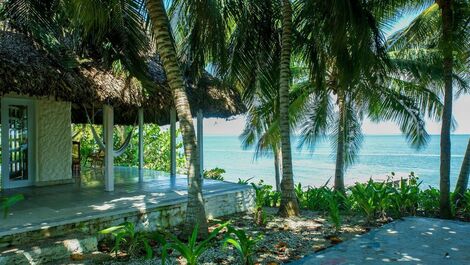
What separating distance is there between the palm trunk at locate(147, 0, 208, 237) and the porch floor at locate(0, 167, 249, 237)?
3.78 feet

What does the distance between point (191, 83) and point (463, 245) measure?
5823mm

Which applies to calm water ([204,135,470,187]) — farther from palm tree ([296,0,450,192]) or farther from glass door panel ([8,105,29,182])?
glass door panel ([8,105,29,182])

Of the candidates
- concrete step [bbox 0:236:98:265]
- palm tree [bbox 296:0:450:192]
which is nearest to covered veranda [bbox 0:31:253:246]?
concrete step [bbox 0:236:98:265]

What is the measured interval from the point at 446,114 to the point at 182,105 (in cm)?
497

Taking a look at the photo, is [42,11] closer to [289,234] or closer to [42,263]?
[42,263]

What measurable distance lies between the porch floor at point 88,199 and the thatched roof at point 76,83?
165 centimetres

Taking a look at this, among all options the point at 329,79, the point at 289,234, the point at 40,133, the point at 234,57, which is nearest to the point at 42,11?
the point at 40,133

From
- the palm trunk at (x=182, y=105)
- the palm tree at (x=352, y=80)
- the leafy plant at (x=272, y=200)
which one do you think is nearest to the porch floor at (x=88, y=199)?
the leafy plant at (x=272, y=200)

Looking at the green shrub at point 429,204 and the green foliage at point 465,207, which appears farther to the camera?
the green shrub at point 429,204

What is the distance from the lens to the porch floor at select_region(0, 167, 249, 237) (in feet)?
16.7

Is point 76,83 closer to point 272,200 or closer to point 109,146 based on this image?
point 109,146

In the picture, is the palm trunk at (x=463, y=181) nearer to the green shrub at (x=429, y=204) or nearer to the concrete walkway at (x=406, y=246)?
the green shrub at (x=429, y=204)

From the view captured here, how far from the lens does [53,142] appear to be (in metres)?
8.47

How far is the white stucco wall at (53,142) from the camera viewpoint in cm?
823
